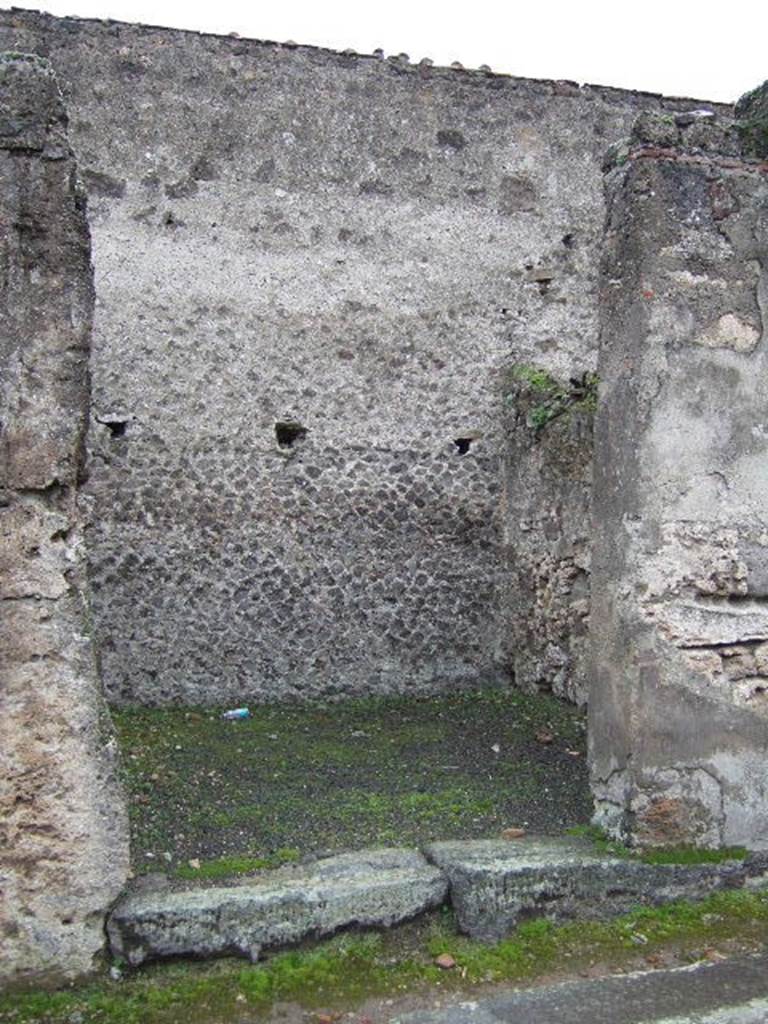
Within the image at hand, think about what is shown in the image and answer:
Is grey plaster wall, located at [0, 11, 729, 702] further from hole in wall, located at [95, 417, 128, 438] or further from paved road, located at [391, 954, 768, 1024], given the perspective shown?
paved road, located at [391, 954, 768, 1024]

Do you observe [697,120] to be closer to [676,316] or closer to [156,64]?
[676,316]

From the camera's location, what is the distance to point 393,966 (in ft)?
11.6

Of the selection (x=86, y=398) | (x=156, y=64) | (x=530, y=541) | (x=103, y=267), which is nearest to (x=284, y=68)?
(x=156, y=64)

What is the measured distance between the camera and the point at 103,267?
8.41 m

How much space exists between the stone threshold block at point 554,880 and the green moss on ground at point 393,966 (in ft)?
0.16

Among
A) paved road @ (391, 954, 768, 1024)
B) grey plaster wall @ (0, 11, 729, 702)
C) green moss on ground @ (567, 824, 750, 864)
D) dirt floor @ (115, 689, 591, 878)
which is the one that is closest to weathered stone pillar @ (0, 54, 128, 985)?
dirt floor @ (115, 689, 591, 878)

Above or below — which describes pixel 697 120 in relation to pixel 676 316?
above

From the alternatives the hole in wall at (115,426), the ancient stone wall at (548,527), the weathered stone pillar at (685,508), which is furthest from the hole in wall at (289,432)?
the weathered stone pillar at (685,508)

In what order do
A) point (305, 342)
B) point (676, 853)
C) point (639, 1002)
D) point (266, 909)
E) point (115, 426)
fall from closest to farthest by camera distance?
1. point (639, 1002)
2. point (266, 909)
3. point (676, 853)
4. point (115, 426)
5. point (305, 342)

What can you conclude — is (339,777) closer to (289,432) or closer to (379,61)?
(289,432)

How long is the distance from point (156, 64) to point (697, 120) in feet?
18.5

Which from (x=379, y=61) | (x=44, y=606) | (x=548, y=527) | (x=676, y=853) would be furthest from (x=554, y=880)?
(x=379, y=61)

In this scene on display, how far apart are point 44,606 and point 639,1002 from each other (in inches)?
86.9

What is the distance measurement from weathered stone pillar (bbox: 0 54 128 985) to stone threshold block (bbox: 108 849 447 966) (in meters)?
0.14
